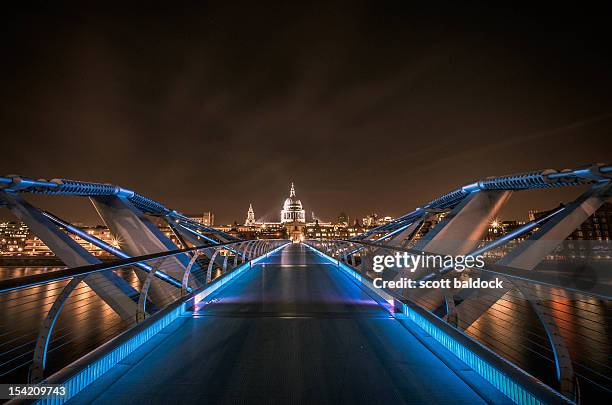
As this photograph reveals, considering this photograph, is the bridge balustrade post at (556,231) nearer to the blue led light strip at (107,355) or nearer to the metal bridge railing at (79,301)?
the metal bridge railing at (79,301)

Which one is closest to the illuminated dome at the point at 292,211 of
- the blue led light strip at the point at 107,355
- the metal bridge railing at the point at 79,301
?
the metal bridge railing at the point at 79,301

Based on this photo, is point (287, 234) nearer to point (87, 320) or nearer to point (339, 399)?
point (87, 320)

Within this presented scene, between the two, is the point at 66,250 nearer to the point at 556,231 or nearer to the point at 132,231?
the point at 132,231

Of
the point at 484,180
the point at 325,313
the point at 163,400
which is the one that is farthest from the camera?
the point at 484,180

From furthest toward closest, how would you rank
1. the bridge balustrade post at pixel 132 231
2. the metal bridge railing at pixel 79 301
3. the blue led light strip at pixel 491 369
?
the bridge balustrade post at pixel 132 231 → the metal bridge railing at pixel 79 301 → the blue led light strip at pixel 491 369

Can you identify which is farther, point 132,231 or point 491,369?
point 132,231

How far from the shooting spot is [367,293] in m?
6.38

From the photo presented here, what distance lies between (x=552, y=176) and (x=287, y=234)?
133 meters

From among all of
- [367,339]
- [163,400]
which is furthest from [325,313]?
[163,400]

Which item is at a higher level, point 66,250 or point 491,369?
point 66,250

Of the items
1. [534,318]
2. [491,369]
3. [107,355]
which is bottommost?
[534,318]

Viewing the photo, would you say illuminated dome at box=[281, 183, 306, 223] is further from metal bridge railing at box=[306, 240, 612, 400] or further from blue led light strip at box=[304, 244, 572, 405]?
blue led light strip at box=[304, 244, 572, 405]

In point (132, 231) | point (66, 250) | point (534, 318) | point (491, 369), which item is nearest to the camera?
point (491, 369)

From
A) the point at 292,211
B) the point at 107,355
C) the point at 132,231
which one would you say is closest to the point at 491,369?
the point at 107,355
